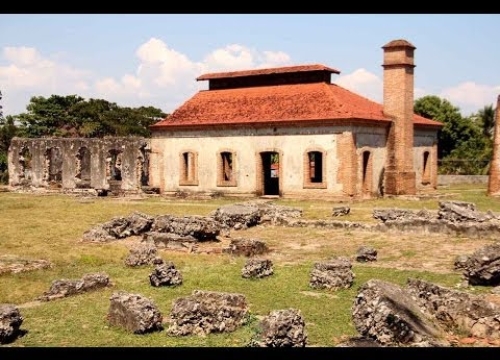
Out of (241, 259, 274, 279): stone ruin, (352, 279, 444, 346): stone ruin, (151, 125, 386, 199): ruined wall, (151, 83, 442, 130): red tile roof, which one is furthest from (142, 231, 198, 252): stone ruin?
(151, 83, 442, 130): red tile roof

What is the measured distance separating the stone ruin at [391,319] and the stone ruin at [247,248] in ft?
21.8

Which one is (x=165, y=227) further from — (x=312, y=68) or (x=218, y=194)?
(x=312, y=68)

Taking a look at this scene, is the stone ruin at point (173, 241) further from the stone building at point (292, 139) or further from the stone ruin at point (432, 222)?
the stone building at point (292, 139)

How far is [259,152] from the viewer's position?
1214 inches

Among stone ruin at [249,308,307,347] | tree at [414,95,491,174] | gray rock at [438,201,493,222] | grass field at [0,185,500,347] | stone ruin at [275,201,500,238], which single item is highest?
tree at [414,95,491,174]

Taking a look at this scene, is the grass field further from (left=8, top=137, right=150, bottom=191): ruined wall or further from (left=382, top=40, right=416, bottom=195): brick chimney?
(left=8, top=137, right=150, bottom=191): ruined wall

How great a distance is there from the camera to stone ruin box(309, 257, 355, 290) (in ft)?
37.5

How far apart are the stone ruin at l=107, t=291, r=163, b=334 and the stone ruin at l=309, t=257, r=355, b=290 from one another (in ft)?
12.3

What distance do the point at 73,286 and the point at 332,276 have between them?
4.74m

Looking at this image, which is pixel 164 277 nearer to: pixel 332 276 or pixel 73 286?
pixel 73 286

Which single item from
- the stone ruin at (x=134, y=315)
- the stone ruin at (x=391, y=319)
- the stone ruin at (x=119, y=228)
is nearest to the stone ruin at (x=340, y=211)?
the stone ruin at (x=119, y=228)

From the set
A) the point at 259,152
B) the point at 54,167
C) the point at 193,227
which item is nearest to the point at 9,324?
the point at 193,227

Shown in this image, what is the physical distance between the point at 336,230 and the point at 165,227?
5.36 m

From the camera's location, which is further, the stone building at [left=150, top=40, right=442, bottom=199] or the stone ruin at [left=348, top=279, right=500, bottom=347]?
the stone building at [left=150, top=40, right=442, bottom=199]
